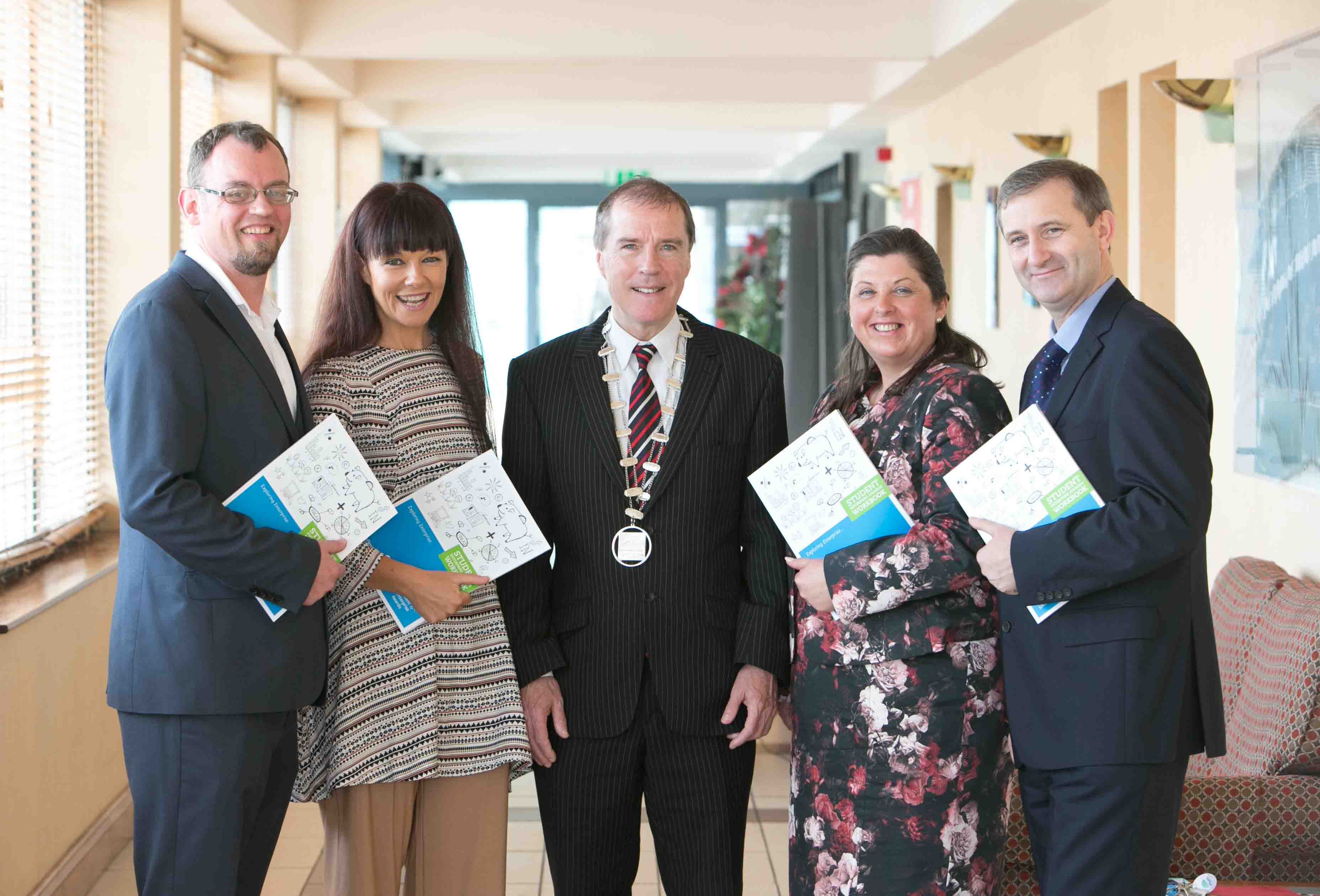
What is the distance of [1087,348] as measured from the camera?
2.13 metres

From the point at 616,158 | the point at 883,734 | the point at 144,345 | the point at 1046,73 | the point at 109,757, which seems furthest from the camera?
the point at 616,158

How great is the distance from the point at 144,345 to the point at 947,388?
1.37m

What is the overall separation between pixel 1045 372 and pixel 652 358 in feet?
2.46

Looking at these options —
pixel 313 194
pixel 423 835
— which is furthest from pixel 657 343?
pixel 313 194

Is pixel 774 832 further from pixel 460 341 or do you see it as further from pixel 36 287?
pixel 36 287

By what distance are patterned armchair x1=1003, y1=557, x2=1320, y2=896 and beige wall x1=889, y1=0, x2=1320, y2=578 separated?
1.28ft

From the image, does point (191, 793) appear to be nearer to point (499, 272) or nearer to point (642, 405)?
point (642, 405)

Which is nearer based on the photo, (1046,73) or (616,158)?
(1046,73)

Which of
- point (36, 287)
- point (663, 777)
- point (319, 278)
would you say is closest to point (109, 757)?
point (36, 287)

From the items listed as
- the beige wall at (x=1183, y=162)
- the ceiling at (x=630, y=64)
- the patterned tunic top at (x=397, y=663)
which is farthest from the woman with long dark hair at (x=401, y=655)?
the ceiling at (x=630, y=64)

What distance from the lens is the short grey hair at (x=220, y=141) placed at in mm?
2289

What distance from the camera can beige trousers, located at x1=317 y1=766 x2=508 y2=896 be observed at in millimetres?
2361

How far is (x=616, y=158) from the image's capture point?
14.9 meters

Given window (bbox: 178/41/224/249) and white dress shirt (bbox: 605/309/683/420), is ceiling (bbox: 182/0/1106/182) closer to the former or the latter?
window (bbox: 178/41/224/249)
